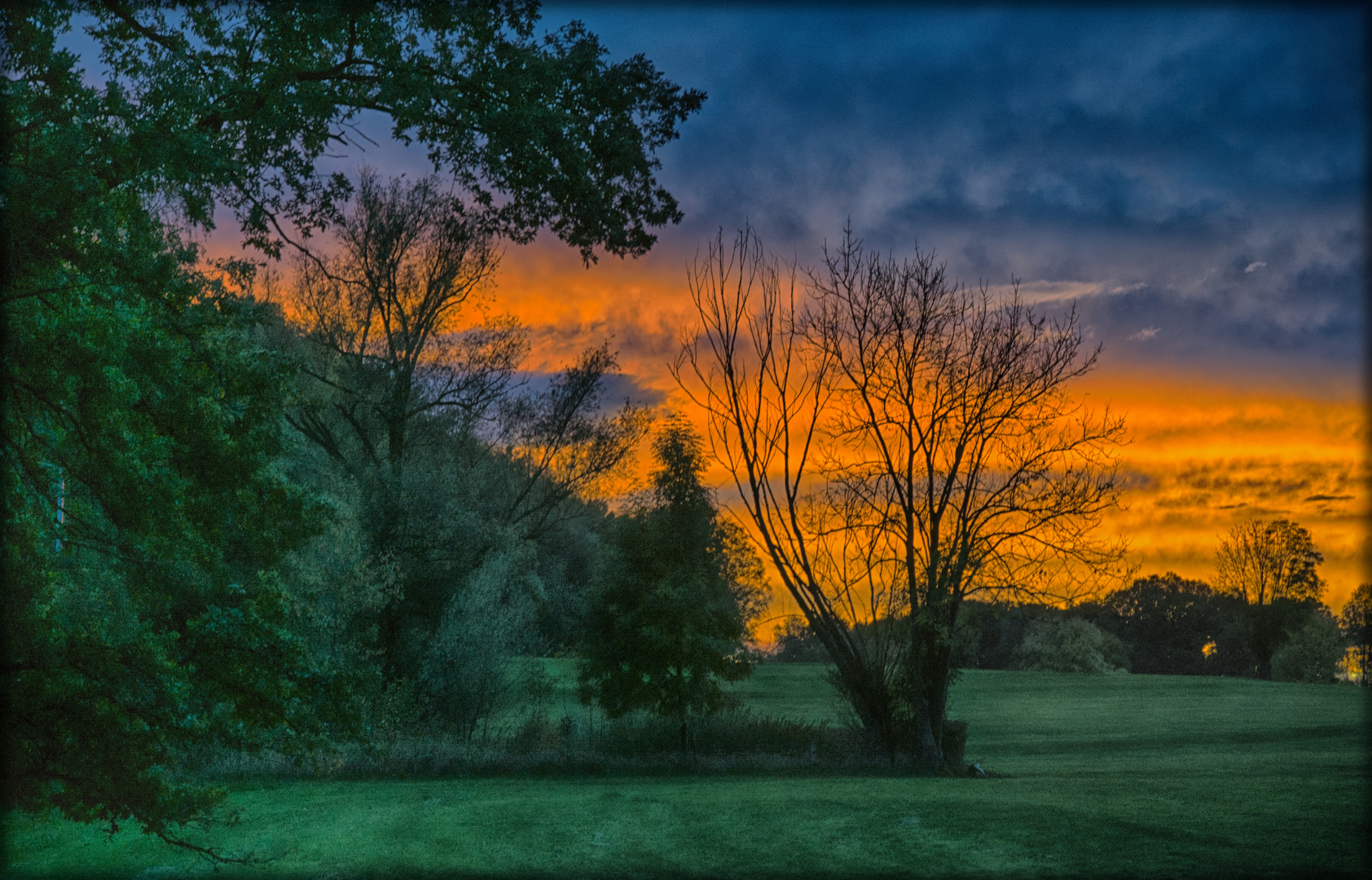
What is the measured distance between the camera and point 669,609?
17.0 m

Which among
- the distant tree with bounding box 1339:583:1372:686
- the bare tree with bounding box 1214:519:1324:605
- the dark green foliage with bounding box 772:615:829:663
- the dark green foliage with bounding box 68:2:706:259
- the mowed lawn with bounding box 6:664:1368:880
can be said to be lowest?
the mowed lawn with bounding box 6:664:1368:880

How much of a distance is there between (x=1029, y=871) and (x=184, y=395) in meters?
8.77

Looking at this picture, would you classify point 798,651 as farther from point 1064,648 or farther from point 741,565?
point 741,565

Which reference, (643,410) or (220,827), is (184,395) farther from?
(643,410)

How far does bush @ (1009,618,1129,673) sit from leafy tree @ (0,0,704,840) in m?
42.2

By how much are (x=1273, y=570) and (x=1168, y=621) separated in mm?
12766

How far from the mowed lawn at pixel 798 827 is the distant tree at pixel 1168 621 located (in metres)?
32.0

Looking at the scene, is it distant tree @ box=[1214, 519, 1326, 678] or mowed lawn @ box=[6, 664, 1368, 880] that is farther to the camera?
distant tree @ box=[1214, 519, 1326, 678]

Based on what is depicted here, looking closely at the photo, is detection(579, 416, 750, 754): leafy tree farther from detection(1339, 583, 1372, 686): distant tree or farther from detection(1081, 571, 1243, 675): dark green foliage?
detection(1081, 571, 1243, 675): dark green foliage

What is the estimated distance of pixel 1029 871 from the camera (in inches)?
340

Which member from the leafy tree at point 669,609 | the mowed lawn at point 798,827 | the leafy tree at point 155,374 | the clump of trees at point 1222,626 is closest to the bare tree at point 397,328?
the leafy tree at point 669,609

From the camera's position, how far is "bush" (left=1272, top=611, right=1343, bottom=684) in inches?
1553

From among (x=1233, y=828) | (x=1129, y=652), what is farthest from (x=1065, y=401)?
(x=1129, y=652)

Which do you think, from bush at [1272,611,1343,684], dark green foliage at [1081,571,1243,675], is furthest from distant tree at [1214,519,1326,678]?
dark green foliage at [1081,571,1243,675]
